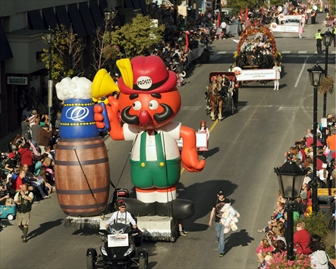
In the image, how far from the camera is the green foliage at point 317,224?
23.4 m

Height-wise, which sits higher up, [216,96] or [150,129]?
[150,129]

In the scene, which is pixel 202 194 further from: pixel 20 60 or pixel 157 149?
pixel 20 60

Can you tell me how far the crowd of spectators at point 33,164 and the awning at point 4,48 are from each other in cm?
677

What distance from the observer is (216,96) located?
40406 millimetres

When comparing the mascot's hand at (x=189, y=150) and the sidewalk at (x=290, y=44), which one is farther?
the sidewalk at (x=290, y=44)

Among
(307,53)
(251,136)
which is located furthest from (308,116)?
(307,53)

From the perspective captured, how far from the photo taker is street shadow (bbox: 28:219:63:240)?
26.4m

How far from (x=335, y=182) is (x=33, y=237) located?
8.71 meters

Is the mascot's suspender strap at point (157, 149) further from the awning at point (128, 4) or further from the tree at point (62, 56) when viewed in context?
the awning at point (128, 4)

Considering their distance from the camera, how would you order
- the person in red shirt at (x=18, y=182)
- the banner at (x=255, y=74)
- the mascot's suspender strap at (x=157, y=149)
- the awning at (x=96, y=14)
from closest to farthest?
1. the mascot's suspender strap at (x=157, y=149)
2. the person in red shirt at (x=18, y=182)
3. the banner at (x=255, y=74)
4. the awning at (x=96, y=14)

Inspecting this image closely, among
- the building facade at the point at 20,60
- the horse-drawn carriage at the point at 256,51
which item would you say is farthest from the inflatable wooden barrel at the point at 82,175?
the horse-drawn carriage at the point at 256,51

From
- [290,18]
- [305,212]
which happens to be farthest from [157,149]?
[290,18]

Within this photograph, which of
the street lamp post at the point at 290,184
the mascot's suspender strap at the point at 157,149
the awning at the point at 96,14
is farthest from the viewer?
the awning at the point at 96,14

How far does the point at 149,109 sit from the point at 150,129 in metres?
0.64
